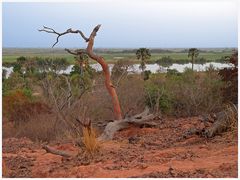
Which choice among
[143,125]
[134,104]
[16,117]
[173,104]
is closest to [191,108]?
[173,104]

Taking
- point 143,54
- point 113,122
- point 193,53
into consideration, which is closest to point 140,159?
point 113,122

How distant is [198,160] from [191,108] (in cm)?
652

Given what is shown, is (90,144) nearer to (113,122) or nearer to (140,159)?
(140,159)

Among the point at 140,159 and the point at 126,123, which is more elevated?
the point at 140,159

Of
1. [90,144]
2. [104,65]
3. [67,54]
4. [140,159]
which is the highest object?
[67,54]

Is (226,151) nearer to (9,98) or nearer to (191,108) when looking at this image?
(191,108)

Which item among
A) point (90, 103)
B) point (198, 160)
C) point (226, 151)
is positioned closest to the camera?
point (198, 160)

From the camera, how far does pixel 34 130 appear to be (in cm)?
1014

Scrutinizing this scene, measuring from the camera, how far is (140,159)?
18.6 feet

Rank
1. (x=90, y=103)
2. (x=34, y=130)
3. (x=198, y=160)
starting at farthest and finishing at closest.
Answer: (x=90, y=103)
(x=34, y=130)
(x=198, y=160)

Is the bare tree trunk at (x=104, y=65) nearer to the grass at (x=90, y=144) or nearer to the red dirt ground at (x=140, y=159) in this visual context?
the red dirt ground at (x=140, y=159)

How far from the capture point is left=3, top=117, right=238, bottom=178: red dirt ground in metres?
4.98

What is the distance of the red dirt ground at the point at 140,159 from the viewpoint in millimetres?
4980

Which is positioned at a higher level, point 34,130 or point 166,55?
point 166,55
